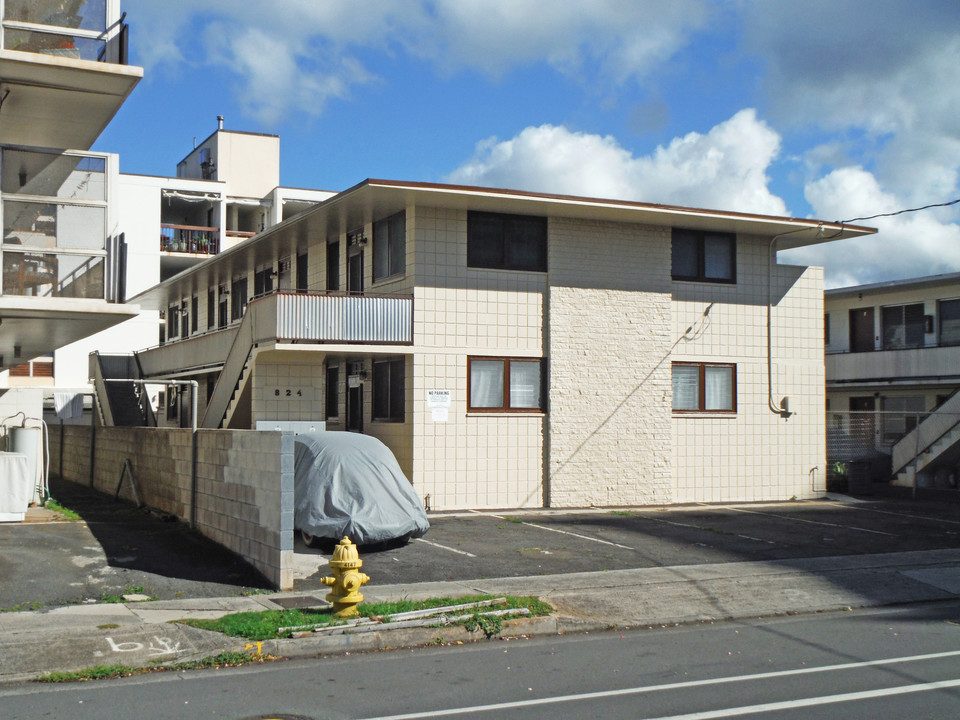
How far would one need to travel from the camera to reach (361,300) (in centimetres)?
2073

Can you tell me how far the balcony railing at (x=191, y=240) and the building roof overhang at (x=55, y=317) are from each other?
3162 centimetres

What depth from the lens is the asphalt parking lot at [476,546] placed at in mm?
12727

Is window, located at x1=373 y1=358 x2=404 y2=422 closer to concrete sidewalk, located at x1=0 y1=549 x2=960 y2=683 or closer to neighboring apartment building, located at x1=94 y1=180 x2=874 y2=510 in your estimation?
neighboring apartment building, located at x1=94 y1=180 x2=874 y2=510

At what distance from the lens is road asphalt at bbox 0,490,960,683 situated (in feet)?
30.6

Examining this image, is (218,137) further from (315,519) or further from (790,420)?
(315,519)

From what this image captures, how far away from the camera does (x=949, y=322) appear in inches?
1287

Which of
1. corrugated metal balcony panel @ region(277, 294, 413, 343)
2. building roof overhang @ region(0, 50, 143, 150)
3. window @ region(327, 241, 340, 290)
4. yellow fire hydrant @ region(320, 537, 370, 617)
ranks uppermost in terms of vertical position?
building roof overhang @ region(0, 50, 143, 150)

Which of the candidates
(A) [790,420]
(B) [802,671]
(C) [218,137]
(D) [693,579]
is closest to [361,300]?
(D) [693,579]

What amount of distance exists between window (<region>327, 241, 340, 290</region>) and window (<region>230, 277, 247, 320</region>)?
667 cm

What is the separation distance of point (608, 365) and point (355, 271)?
6.64m

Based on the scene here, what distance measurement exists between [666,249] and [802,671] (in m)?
15.8

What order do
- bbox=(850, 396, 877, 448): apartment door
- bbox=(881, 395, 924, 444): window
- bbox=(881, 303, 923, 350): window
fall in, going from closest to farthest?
bbox=(850, 396, 877, 448): apartment door < bbox=(881, 395, 924, 444): window < bbox=(881, 303, 923, 350): window

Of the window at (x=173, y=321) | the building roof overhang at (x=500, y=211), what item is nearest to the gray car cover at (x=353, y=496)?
the building roof overhang at (x=500, y=211)

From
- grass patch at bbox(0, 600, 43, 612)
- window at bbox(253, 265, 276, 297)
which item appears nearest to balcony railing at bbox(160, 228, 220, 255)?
window at bbox(253, 265, 276, 297)
